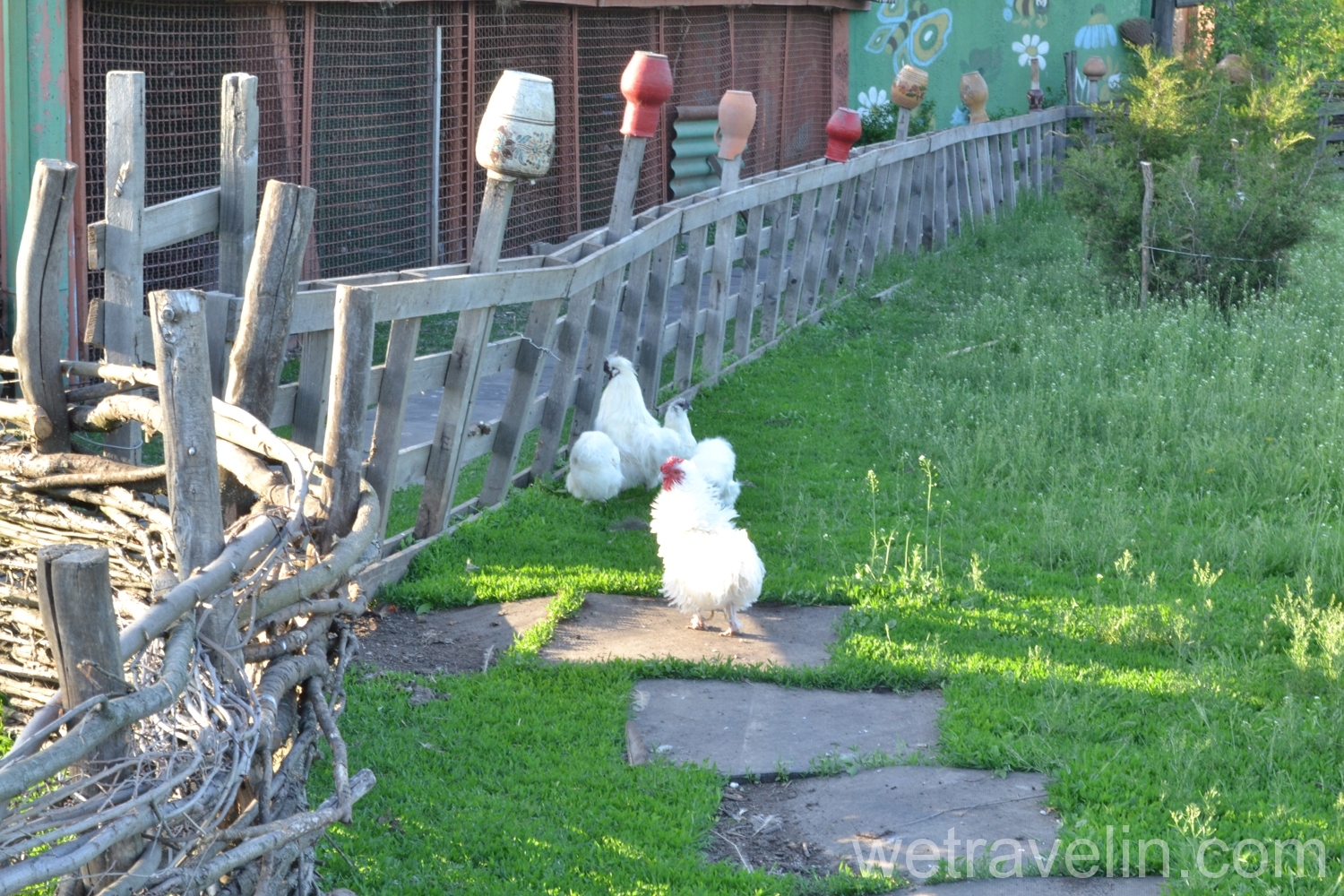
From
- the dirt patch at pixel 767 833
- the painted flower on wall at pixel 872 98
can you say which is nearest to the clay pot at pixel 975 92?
the painted flower on wall at pixel 872 98

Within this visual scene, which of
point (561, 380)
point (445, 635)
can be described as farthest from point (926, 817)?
point (561, 380)

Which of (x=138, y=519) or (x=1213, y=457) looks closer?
(x=138, y=519)

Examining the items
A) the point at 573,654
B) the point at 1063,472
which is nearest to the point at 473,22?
the point at 1063,472

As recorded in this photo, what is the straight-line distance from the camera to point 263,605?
321cm

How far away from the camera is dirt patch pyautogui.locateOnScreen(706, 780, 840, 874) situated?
391 centimetres

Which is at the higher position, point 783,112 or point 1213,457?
point 783,112

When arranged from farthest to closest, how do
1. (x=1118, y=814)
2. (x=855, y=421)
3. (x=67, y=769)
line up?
(x=855, y=421)
(x=1118, y=814)
(x=67, y=769)

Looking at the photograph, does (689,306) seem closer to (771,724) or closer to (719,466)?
(719,466)

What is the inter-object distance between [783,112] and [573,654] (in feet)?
40.1

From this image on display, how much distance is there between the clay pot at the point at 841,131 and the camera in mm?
10438

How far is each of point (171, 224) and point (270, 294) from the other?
66cm

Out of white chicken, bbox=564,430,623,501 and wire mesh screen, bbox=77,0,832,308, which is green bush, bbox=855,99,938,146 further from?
white chicken, bbox=564,430,623,501

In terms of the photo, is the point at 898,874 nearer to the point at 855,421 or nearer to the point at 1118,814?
the point at 1118,814

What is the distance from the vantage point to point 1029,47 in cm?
2061
